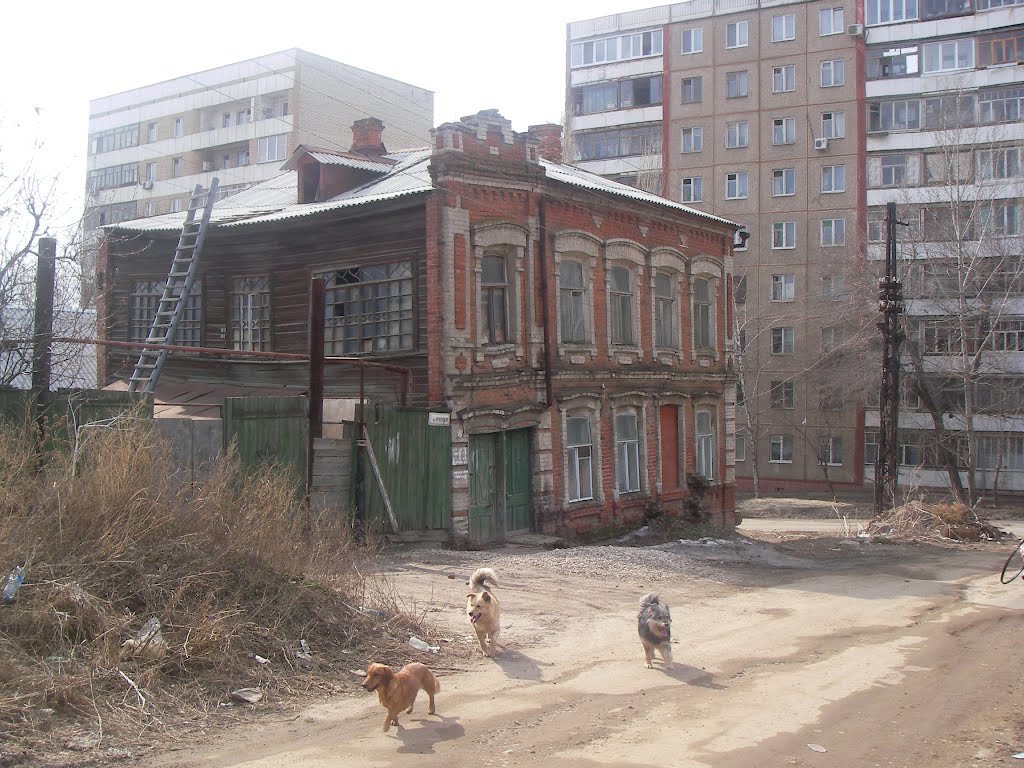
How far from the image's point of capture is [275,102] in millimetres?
46969

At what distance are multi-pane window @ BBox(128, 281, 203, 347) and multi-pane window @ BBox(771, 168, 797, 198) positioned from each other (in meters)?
30.3

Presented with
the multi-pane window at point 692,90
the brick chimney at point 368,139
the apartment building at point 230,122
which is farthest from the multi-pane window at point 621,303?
the apartment building at point 230,122

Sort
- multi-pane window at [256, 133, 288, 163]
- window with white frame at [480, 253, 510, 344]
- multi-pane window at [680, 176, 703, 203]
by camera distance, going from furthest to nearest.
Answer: multi-pane window at [256, 133, 288, 163] < multi-pane window at [680, 176, 703, 203] < window with white frame at [480, 253, 510, 344]

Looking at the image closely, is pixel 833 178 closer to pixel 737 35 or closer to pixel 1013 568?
pixel 737 35

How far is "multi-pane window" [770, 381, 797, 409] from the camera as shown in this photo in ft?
140

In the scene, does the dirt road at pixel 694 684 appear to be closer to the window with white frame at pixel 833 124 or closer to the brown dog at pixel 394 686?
the brown dog at pixel 394 686

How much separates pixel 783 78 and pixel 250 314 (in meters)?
31.9

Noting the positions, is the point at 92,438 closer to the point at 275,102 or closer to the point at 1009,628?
the point at 1009,628

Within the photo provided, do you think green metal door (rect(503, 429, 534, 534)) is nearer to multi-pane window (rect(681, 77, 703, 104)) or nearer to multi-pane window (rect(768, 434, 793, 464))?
multi-pane window (rect(768, 434, 793, 464))

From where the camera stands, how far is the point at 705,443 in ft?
83.6

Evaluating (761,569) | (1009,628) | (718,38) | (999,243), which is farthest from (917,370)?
(1009,628)

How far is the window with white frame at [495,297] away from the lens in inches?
717

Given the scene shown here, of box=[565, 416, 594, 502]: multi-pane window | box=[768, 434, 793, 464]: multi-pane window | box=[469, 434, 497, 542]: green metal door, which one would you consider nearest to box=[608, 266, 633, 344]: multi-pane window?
box=[565, 416, 594, 502]: multi-pane window

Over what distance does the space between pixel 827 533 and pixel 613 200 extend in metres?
13.3
